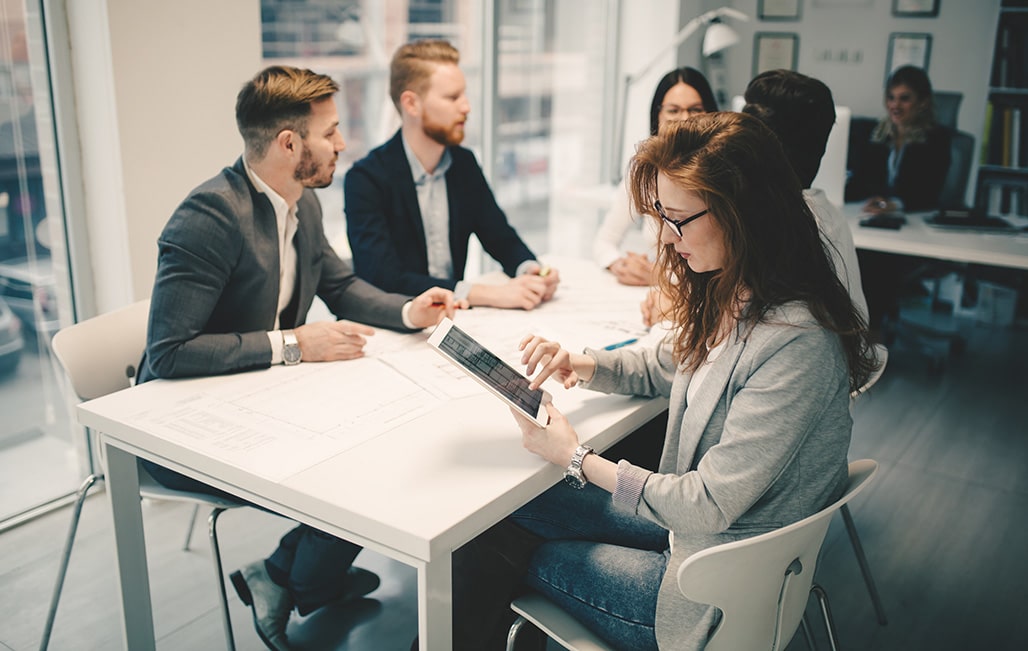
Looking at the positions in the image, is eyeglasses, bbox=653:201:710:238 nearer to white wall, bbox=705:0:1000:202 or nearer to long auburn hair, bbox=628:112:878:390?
long auburn hair, bbox=628:112:878:390

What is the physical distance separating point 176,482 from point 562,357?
0.88m

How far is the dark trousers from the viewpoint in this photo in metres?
2.05

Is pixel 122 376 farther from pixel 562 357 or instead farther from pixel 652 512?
pixel 652 512

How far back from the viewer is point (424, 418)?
168 cm

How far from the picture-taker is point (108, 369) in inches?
79.6

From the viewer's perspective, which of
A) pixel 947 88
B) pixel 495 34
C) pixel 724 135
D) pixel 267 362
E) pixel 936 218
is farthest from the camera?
pixel 947 88

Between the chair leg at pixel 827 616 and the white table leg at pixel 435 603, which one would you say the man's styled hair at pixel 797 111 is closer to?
the chair leg at pixel 827 616

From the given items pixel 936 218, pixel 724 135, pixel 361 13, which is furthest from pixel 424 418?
pixel 936 218

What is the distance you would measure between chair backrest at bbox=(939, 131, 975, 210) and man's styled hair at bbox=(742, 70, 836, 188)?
2.84m

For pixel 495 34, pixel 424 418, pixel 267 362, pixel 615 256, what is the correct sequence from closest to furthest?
pixel 424 418 → pixel 267 362 → pixel 615 256 → pixel 495 34

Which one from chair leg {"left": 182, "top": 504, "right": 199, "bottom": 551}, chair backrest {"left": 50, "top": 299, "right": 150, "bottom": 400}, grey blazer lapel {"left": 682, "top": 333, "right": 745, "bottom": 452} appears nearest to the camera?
grey blazer lapel {"left": 682, "top": 333, "right": 745, "bottom": 452}

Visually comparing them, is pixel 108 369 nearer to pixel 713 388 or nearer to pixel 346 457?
pixel 346 457

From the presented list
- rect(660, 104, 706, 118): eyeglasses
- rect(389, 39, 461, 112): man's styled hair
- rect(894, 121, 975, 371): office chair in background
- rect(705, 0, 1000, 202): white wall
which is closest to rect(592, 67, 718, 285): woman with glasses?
rect(660, 104, 706, 118): eyeglasses

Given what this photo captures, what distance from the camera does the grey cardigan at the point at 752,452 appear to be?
4.42 ft
